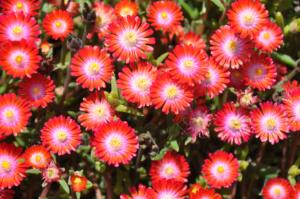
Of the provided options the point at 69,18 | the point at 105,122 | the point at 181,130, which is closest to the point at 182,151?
the point at 181,130

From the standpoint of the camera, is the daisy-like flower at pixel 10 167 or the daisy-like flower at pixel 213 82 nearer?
the daisy-like flower at pixel 10 167

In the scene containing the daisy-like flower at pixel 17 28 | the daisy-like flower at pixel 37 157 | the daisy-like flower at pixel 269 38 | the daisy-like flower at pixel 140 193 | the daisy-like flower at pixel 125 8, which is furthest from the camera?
the daisy-like flower at pixel 125 8

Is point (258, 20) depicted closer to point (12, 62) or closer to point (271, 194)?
point (271, 194)

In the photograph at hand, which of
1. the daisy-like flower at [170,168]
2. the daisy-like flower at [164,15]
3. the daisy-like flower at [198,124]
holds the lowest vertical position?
the daisy-like flower at [170,168]

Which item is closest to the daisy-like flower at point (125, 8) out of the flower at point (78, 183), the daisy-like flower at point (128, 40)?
the daisy-like flower at point (128, 40)

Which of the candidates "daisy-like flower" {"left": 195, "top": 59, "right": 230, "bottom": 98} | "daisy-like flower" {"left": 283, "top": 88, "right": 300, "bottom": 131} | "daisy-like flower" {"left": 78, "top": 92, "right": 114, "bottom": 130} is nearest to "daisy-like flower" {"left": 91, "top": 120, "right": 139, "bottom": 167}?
"daisy-like flower" {"left": 78, "top": 92, "right": 114, "bottom": 130}

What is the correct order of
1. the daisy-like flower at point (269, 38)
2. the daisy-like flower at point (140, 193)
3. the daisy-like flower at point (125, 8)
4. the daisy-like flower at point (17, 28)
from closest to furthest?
the daisy-like flower at point (140, 193) < the daisy-like flower at point (17, 28) < the daisy-like flower at point (269, 38) < the daisy-like flower at point (125, 8)

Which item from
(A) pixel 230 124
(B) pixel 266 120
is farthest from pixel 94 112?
(B) pixel 266 120

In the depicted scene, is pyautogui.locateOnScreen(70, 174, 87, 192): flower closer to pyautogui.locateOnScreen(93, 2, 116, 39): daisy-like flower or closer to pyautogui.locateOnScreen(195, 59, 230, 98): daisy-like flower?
pyautogui.locateOnScreen(195, 59, 230, 98): daisy-like flower

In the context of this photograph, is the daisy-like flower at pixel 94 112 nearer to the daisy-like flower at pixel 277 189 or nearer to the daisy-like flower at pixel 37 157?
the daisy-like flower at pixel 37 157
